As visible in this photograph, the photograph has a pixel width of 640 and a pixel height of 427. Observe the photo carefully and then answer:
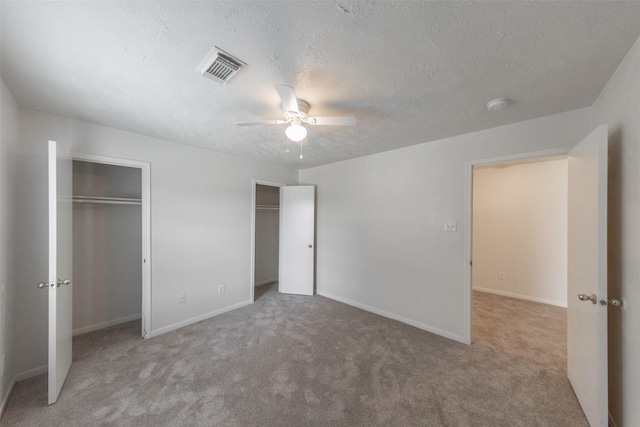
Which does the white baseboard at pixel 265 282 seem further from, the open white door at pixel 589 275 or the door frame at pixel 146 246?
the open white door at pixel 589 275

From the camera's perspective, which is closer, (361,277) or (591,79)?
(591,79)

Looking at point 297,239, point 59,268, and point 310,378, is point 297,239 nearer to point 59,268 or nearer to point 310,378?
point 310,378

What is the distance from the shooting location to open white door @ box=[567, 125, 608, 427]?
4.49 ft

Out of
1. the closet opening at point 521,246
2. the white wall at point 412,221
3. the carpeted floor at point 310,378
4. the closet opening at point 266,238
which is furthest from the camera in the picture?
the closet opening at point 266,238

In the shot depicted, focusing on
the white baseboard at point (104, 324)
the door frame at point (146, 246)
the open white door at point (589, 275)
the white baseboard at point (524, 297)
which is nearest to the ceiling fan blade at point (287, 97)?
the open white door at point (589, 275)

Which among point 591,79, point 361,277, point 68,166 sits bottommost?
point 361,277

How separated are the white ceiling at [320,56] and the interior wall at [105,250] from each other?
1.01 m

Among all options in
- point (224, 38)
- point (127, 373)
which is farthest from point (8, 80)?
point (127, 373)

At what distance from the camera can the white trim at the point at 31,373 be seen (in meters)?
1.96

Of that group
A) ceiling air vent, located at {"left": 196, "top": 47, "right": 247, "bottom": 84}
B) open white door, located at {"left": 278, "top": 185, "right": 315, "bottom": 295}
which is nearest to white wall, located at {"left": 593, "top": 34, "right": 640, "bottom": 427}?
ceiling air vent, located at {"left": 196, "top": 47, "right": 247, "bottom": 84}

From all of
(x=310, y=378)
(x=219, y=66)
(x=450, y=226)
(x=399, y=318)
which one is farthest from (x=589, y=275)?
(x=219, y=66)

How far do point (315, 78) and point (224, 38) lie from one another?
0.58m

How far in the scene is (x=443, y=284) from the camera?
272cm

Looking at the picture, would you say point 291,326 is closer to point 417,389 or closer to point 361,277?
point 361,277
